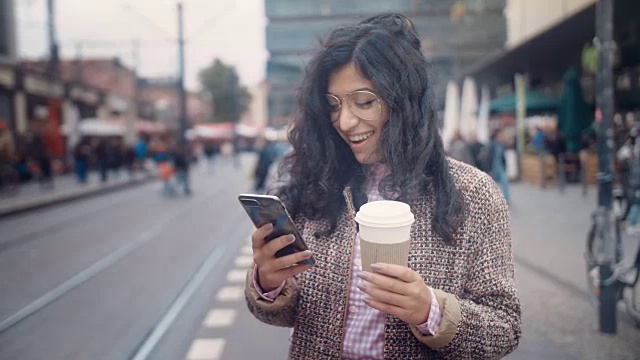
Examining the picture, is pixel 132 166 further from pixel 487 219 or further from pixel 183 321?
pixel 487 219

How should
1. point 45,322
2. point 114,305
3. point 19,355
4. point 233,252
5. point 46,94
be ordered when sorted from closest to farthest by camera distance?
point 19,355
point 45,322
point 114,305
point 233,252
point 46,94

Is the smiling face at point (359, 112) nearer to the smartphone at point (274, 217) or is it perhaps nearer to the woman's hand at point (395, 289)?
the smartphone at point (274, 217)

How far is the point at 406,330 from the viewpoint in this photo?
62.1 inches

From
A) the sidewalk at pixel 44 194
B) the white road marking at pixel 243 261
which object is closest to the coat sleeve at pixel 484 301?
the white road marking at pixel 243 261

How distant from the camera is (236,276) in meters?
7.14

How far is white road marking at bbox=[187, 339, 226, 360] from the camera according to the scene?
4395 mm

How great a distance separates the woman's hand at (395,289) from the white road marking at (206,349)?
3413mm

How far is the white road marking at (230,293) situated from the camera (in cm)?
616

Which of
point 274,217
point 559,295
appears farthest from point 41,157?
point 274,217

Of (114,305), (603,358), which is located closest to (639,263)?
(603,358)

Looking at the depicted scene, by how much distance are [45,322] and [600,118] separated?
5.52 meters

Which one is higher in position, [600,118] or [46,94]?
[46,94]

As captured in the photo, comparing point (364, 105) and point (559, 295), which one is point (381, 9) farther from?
point (364, 105)

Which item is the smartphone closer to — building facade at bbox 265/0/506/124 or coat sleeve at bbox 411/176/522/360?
coat sleeve at bbox 411/176/522/360
